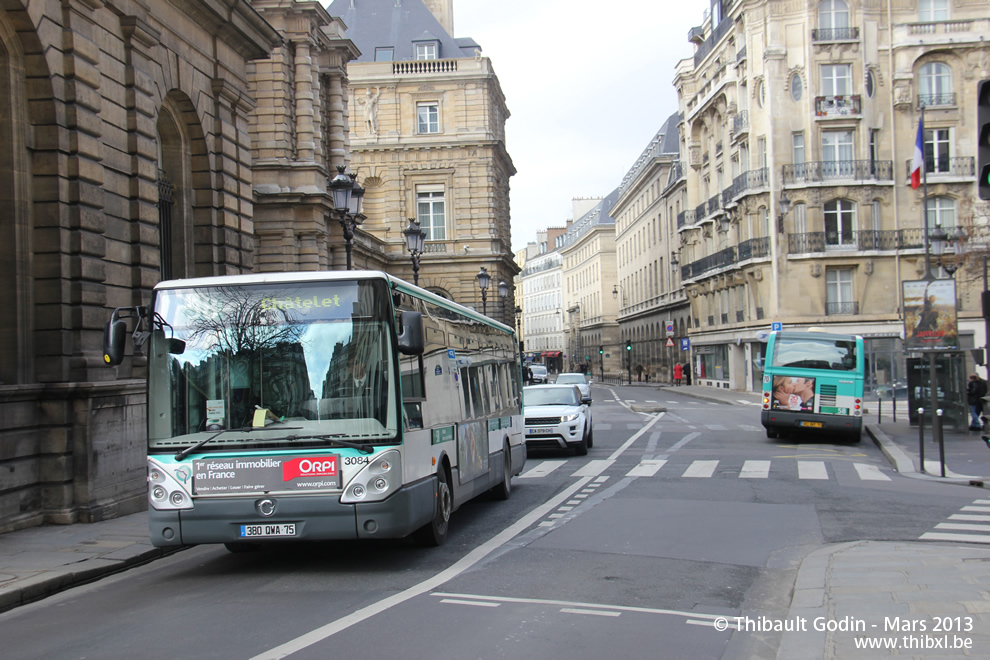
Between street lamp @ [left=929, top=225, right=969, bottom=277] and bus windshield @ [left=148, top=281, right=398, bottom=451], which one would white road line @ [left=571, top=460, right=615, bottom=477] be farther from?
street lamp @ [left=929, top=225, right=969, bottom=277]

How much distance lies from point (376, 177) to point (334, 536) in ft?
164

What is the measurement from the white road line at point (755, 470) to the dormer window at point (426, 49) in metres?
48.2

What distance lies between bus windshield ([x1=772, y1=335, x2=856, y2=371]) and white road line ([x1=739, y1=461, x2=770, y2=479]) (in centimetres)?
594

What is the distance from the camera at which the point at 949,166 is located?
47.9 m

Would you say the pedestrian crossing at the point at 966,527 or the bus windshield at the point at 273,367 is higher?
the bus windshield at the point at 273,367

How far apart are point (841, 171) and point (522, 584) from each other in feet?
147

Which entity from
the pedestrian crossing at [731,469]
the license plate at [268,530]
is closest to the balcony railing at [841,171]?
the pedestrian crossing at [731,469]

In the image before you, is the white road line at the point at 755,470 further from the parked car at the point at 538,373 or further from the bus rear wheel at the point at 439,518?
the parked car at the point at 538,373

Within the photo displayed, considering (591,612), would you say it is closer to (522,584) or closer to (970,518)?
(522,584)

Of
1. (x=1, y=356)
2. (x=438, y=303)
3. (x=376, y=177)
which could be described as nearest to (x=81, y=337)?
(x=1, y=356)

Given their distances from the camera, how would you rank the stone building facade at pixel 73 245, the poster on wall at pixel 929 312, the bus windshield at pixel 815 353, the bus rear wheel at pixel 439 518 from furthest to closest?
the bus windshield at pixel 815 353 → the poster on wall at pixel 929 312 → the stone building facade at pixel 73 245 → the bus rear wheel at pixel 439 518

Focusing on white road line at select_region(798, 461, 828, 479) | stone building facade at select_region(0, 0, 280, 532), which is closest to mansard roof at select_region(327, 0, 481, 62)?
white road line at select_region(798, 461, 828, 479)

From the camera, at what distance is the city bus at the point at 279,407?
857 centimetres

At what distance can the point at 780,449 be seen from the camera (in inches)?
859
